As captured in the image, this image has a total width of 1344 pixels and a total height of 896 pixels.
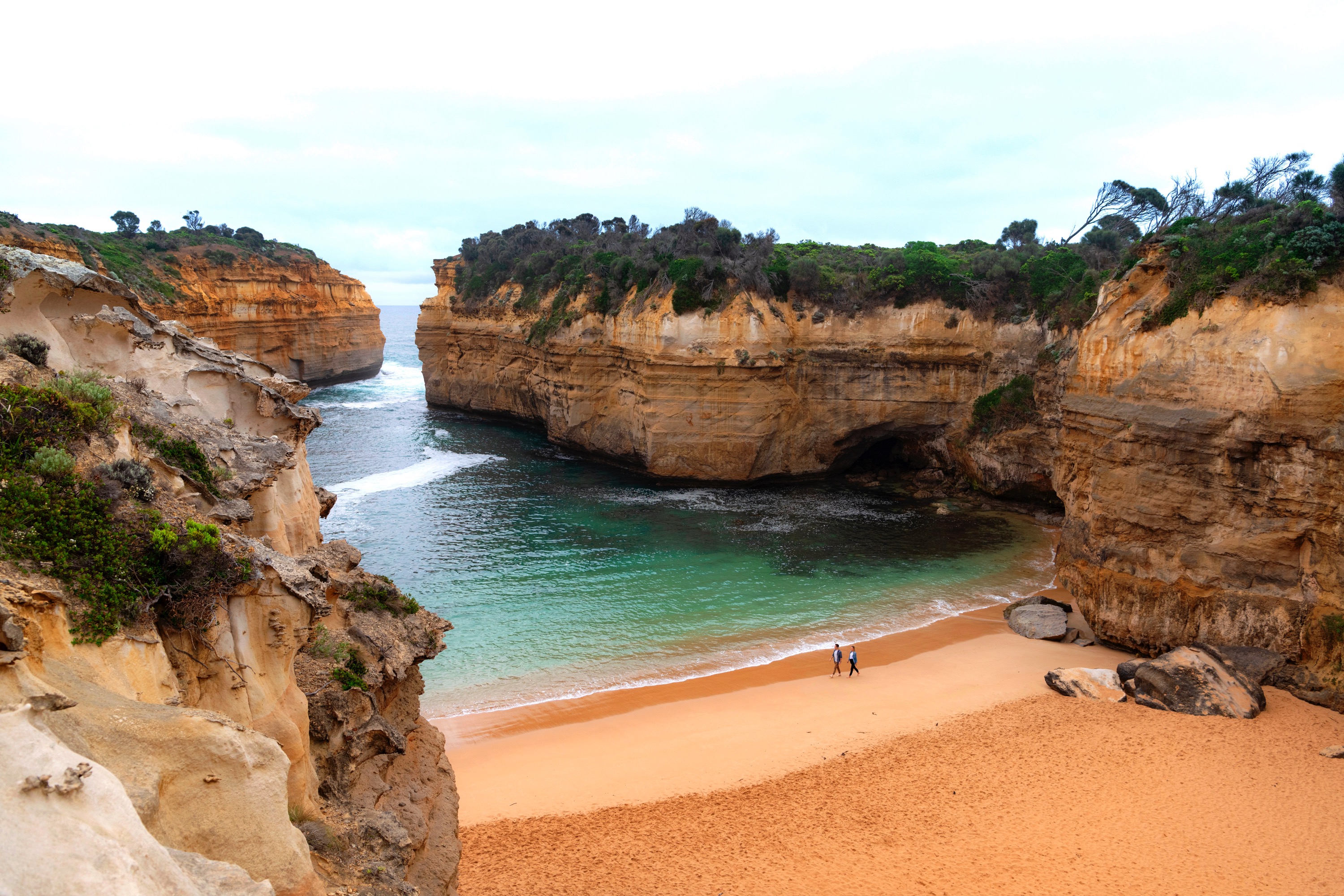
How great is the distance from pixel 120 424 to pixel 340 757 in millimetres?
3380

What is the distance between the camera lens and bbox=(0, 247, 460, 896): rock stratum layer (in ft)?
11.6

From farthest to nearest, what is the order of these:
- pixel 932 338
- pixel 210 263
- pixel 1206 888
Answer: pixel 210 263, pixel 932 338, pixel 1206 888

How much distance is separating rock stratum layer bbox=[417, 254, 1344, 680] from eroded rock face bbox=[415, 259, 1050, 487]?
0.07 m

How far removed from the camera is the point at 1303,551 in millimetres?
13812

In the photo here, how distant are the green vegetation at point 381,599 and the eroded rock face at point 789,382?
2268cm

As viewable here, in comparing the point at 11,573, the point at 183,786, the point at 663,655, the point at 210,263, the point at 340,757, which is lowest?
the point at 663,655

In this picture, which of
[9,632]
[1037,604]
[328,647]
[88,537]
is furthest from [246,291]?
[9,632]

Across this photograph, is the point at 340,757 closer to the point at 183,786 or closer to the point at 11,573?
the point at 183,786

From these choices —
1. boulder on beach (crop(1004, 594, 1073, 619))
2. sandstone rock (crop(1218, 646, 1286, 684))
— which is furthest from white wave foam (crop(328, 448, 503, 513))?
sandstone rock (crop(1218, 646, 1286, 684))

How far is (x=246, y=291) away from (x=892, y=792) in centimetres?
5256

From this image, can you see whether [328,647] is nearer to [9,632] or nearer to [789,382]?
[9,632]

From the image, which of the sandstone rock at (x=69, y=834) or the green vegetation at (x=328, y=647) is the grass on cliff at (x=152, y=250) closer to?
the green vegetation at (x=328, y=647)

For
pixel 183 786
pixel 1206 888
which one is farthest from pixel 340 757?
pixel 1206 888

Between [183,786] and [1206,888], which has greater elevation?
[183,786]
